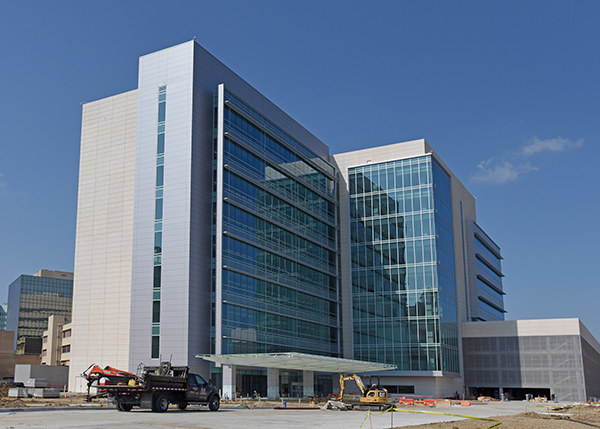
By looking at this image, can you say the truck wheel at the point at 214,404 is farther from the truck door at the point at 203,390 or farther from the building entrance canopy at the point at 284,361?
the building entrance canopy at the point at 284,361

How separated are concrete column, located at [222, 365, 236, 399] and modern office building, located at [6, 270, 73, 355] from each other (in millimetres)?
114049

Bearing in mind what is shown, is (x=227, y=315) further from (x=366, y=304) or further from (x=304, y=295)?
(x=366, y=304)

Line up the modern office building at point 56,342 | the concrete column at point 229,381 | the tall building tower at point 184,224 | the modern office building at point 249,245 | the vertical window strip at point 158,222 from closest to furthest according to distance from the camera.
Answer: the concrete column at point 229,381 < the vertical window strip at point 158,222 < the tall building tower at point 184,224 < the modern office building at point 249,245 < the modern office building at point 56,342

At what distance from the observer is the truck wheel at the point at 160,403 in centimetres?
3381

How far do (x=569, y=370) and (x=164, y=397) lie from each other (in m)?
64.6

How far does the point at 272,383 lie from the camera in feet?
200

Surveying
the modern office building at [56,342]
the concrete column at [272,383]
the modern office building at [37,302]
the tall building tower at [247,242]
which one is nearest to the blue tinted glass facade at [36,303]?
the modern office building at [37,302]

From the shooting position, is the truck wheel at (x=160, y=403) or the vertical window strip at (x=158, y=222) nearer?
the truck wheel at (x=160, y=403)

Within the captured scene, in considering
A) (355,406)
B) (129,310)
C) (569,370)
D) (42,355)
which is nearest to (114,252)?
(129,310)

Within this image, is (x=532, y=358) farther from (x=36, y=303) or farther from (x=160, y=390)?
(x=36, y=303)

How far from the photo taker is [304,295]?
7556cm

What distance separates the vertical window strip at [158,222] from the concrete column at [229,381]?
6.65 meters

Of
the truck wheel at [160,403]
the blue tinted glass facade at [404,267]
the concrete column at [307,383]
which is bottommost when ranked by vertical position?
the concrete column at [307,383]

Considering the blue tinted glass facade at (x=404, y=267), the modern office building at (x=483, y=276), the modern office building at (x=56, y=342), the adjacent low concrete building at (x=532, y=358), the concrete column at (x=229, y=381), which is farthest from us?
the modern office building at (x=56, y=342)
